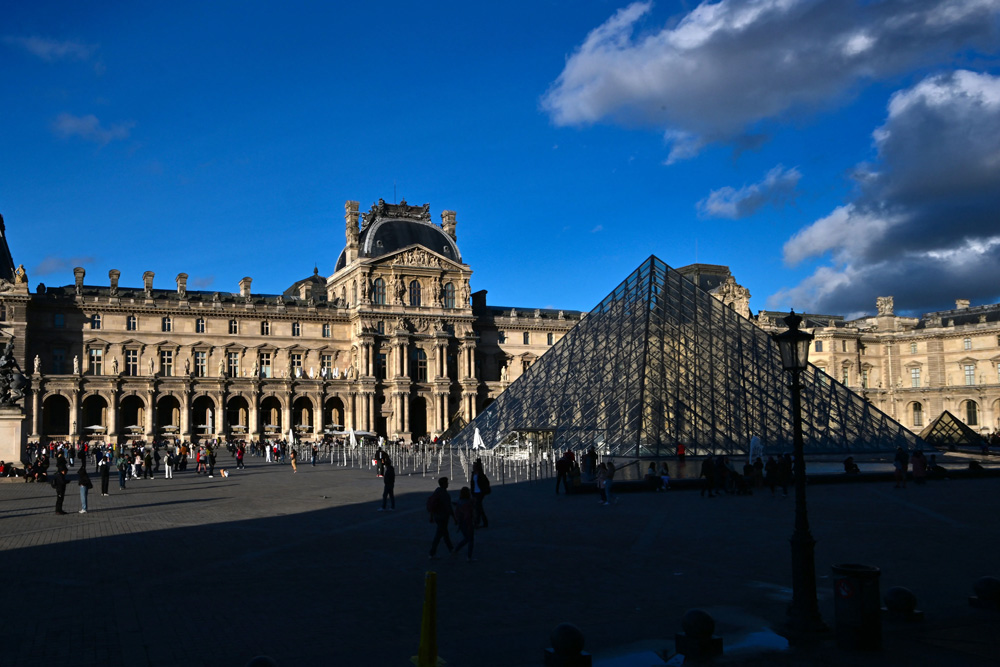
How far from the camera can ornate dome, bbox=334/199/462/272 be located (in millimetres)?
62906

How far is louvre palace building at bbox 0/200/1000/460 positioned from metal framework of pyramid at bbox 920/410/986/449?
2378cm

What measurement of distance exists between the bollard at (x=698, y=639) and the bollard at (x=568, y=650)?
1.02 metres

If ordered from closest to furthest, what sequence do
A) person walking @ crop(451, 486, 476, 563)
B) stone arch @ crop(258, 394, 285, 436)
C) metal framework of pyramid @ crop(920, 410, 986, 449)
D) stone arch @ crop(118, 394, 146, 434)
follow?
person walking @ crop(451, 486, 476, 563), metal framework of pyramid @ crop(920, 410, 986, 449), stone arch @ crop(118, 394, 146, 434), stone arch @ crop(258, 394, 285, 436)

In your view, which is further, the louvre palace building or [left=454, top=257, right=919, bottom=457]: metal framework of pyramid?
the louvre palace building

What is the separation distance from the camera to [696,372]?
30578mm

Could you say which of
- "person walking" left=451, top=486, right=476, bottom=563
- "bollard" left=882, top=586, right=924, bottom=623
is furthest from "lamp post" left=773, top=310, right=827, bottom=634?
"person walking" left=451, top=486, right=476, bottom=563

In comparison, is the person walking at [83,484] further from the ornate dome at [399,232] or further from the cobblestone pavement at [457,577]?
the ornate dome at [399,232]

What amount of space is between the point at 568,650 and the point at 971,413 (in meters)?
72.0

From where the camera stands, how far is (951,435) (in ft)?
148

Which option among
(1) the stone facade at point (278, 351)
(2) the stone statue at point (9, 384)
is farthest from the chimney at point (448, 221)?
(2) the stone statue at point (9, 384)

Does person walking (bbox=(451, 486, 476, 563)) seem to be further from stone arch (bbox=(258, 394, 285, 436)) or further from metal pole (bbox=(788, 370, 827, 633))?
stone arch (bbox=(258, 394, 285, 436))

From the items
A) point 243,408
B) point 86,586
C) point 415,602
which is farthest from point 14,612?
point 243,408

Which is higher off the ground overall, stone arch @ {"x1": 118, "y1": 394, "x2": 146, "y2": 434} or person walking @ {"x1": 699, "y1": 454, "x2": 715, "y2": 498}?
stone arch @ {"x1": 118, "y1": 394, "x2": 146, "y2": 434}

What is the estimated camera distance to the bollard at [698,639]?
7539 mm
